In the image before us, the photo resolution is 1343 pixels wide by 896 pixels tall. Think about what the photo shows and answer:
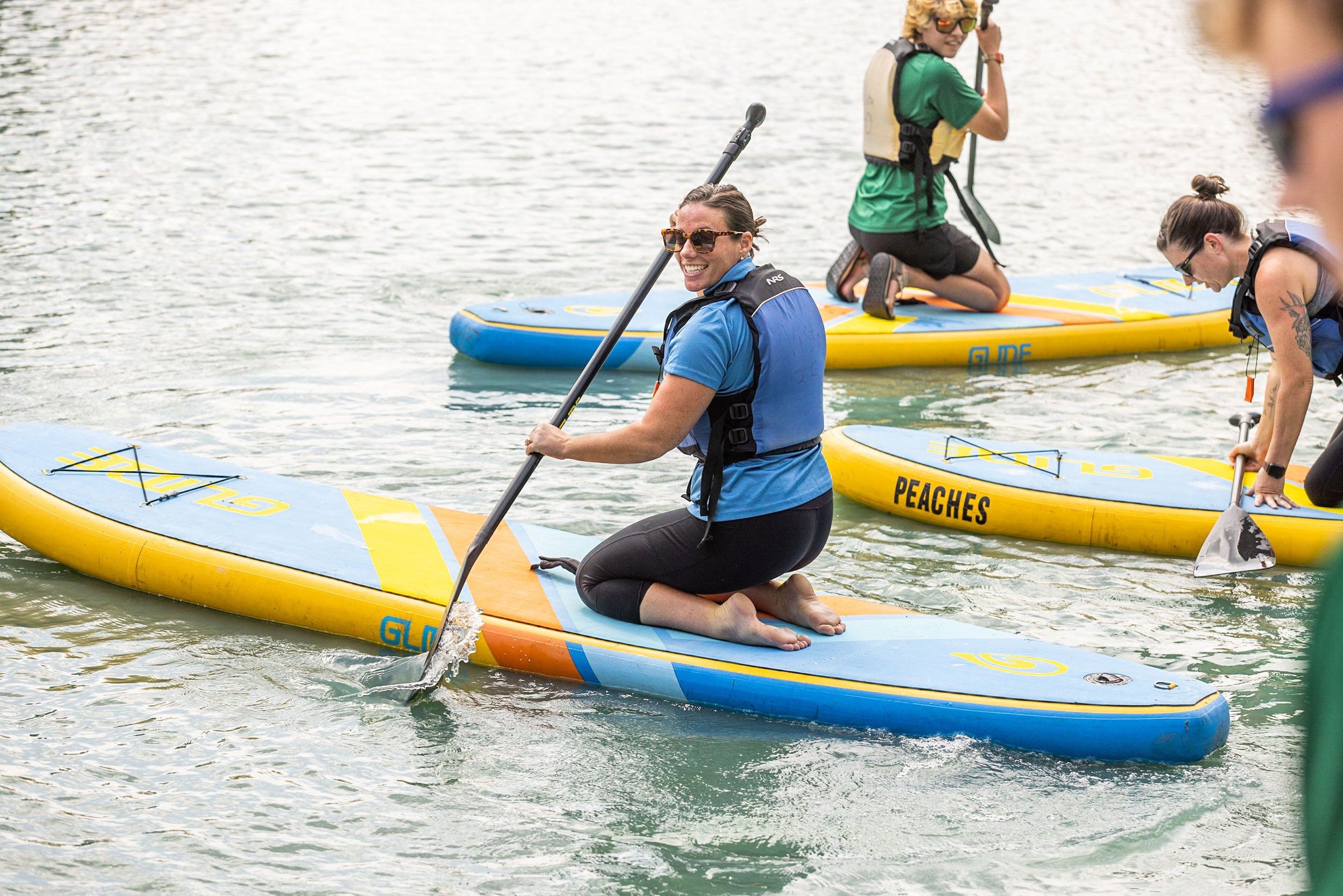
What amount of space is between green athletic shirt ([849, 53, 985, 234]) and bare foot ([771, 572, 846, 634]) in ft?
12.3

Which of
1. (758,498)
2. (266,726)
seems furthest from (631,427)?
(266,726)

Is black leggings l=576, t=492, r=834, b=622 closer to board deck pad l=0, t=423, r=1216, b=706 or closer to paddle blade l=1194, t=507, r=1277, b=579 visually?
board deck pad l=0, t=423, r=1216, b=706

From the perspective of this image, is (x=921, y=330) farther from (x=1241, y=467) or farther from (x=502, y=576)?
(x=502, y=576)

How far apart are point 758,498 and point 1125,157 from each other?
11.1 m

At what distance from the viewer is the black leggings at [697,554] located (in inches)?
160

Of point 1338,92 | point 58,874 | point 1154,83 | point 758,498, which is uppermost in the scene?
point 1154,83

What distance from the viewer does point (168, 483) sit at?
206 inches

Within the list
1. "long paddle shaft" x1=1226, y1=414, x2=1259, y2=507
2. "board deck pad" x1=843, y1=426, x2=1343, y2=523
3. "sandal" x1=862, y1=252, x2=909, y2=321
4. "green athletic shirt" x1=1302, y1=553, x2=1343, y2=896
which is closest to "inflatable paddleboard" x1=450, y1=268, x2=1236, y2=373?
"sandal" x1=862, y1=252, x2=909, y2=321

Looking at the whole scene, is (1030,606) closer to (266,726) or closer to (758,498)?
(758,498)

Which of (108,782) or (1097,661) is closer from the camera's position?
(108,782)

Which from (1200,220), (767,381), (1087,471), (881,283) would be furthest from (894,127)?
(767,381)

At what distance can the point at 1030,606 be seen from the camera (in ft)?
16.2

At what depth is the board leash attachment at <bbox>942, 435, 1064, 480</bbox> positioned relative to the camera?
5707 millimetres

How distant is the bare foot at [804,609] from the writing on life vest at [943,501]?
1.43 meters
